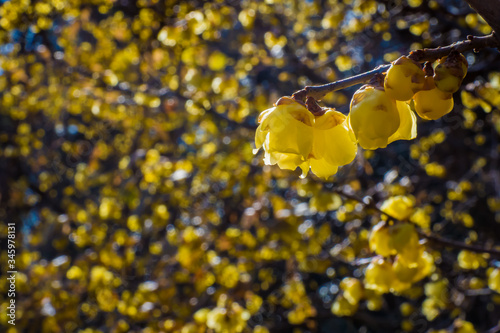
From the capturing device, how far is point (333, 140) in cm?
88

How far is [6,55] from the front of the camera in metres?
4.67

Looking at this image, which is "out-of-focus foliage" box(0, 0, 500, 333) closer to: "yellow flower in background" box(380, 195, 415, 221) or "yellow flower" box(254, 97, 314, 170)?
"yellow flower in background" box(380, 195, 415, 221)

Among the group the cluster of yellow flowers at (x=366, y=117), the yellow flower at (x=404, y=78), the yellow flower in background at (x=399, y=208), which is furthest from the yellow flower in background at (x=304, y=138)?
the yellow flower in background at (x=399, y=208)

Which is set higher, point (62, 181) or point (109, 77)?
point (109, 77)

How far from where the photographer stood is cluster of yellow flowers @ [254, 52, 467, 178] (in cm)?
80

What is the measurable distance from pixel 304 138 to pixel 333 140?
0.25 ft

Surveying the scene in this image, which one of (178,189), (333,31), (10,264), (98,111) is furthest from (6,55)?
(333,31)

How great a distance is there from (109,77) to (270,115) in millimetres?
2779

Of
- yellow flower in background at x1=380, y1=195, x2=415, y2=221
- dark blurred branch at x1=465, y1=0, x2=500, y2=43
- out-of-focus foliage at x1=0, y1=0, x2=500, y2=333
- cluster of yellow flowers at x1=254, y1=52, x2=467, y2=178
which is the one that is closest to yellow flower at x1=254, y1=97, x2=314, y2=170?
cluster of yellow flowers at x1=254, y1=52, x2=467, y2=178

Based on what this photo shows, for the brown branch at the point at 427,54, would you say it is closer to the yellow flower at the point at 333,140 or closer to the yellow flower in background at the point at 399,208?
the yellow flower at the point at 333,140

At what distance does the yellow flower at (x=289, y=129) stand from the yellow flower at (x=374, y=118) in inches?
3.4

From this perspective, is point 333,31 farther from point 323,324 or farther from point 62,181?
point 62,181

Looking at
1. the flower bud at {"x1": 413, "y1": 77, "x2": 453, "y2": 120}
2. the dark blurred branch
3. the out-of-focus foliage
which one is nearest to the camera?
the dark blurred branch

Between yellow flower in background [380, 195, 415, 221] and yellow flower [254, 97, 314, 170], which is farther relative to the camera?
yellow flower in background [380, 195, 415, 221]
